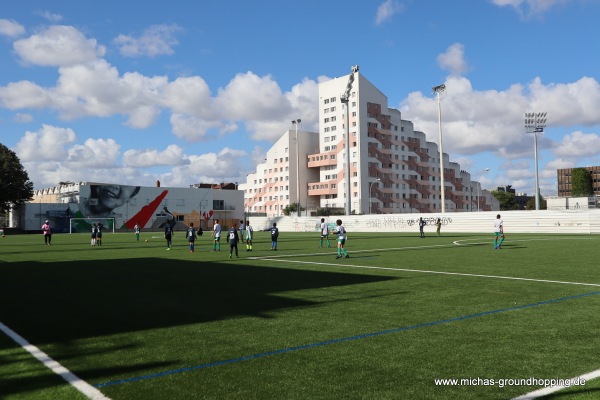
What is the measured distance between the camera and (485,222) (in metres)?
52.4

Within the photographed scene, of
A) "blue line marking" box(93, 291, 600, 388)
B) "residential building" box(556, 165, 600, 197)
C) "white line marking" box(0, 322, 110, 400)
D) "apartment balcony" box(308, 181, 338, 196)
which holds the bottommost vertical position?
"blue line marking" box(93, 291, 600, 388)

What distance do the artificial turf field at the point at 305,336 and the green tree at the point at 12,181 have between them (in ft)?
240

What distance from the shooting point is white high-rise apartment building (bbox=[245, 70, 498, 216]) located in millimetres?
114375

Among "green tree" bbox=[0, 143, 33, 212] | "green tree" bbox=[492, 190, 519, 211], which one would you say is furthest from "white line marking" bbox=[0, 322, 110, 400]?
"green tree" bbox=[492, 190, 519, 211]

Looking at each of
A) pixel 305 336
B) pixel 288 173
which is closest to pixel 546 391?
pixel 305 336

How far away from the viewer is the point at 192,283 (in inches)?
571

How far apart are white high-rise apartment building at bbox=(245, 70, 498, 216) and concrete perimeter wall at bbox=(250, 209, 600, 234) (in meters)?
43.5

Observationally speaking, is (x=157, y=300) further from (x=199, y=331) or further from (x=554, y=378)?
(x=554, y=378)

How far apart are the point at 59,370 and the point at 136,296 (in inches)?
241

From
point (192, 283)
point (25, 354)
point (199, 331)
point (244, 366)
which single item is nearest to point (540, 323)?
point (244, 366)

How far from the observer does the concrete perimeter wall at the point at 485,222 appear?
150 feet

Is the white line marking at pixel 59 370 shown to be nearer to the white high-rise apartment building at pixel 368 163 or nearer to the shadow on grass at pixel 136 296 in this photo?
the shadow on grass at pixel 136 296

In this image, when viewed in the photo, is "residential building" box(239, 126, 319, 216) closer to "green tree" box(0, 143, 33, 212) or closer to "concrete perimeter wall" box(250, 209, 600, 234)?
"concrete perimeter wall" box(250, 209, 600, 234)

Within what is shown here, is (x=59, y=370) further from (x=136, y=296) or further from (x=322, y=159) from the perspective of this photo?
(x=322, y=159)
